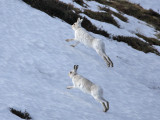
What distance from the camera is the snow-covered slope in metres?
8.16

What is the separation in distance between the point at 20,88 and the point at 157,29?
17.0 m

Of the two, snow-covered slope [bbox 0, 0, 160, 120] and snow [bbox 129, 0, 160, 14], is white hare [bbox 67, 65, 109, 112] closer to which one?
snow-covered slope [bbox 0, 0, 160, 120]

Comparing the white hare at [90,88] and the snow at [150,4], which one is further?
the snow at [150,4]

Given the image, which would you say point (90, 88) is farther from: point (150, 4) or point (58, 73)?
point (150, 4)

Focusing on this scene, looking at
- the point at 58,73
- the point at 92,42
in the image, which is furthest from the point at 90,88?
the point at 92,42

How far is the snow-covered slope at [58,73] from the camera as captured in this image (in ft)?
26.8

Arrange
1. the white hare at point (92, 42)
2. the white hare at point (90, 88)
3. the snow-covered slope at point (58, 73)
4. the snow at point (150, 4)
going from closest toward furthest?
the snow-covered slope at point (58, 73) → the white hare at point (90, 88) → the white hare at point (92, 42) → the snow at point (150, 4)

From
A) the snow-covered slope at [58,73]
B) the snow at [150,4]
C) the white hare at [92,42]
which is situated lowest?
the snow-covered slope at [58,73]

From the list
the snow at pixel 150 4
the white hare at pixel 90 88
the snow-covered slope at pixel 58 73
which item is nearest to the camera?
the snow-covered slope at pixel 58 73

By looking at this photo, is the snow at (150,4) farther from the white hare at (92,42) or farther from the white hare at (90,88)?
the white hare at (90,88)

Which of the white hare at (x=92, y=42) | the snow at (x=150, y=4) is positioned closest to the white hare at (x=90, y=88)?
the white hare at (x=92, y=42)

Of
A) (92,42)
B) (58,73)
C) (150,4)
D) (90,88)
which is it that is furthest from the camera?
(150,4)

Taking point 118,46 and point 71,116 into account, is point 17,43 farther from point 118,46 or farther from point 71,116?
point 118,46

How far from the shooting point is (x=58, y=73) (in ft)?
35.2
